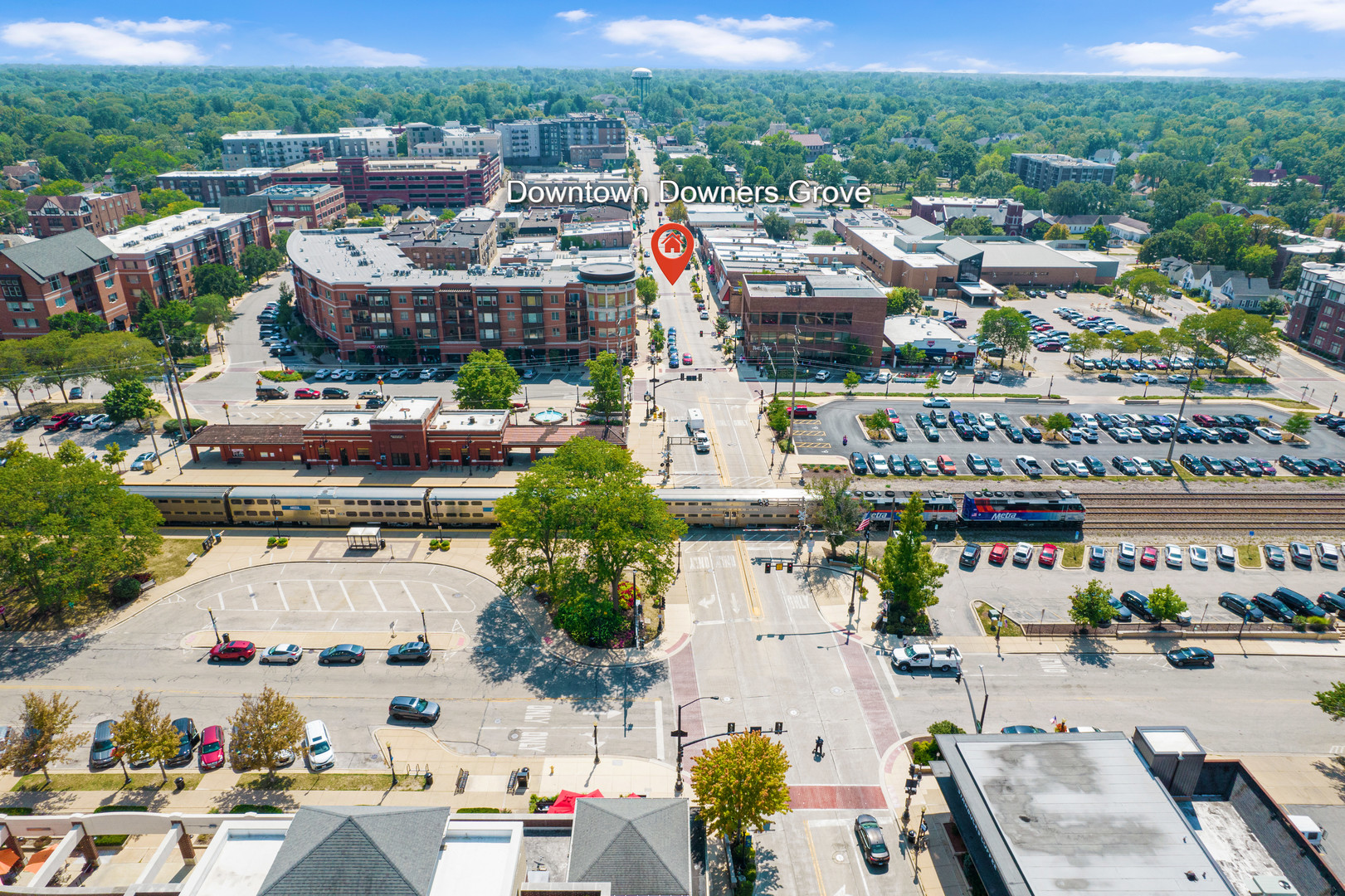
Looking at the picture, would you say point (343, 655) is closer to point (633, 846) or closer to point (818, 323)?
point (633, 846)

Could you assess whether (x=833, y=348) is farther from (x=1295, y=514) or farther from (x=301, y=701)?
(x=301, y=701)

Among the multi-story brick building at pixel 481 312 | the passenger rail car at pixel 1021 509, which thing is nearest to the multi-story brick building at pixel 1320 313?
the passenger rail car at pixel 1021 509

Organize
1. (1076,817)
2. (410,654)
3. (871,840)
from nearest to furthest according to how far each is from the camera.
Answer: (1076,817)
(871,840)
(410,654)

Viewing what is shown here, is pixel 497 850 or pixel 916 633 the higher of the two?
pixel 497 850

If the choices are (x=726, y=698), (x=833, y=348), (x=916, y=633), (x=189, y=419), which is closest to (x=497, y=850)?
(x=726, y=698)

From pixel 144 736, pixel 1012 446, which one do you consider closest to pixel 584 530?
pixel 144 736

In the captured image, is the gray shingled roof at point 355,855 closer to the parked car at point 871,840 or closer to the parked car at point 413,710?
the parked car at point 413,710

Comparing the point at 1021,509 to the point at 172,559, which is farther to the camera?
the point at 1021,509
